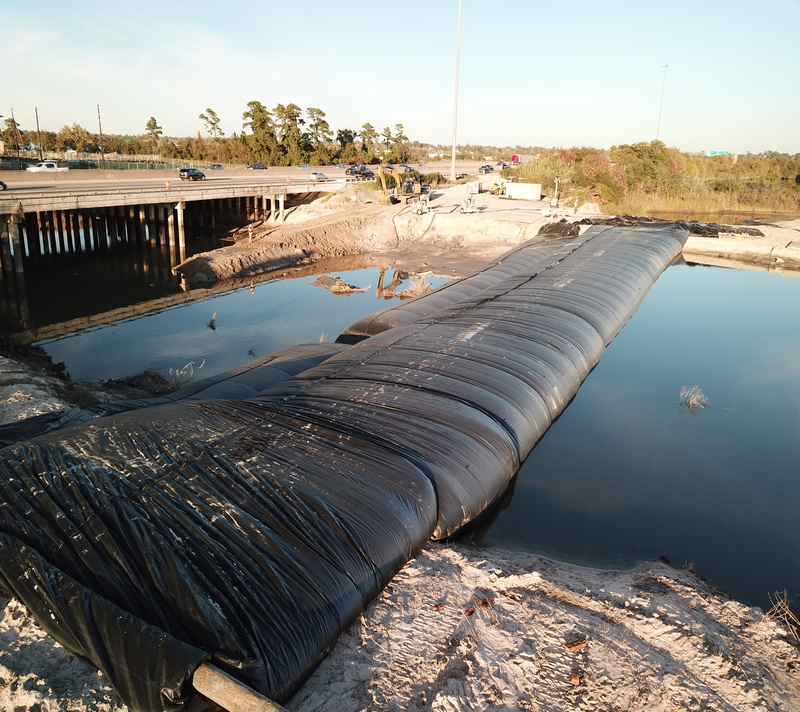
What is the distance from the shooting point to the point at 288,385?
25.3ft

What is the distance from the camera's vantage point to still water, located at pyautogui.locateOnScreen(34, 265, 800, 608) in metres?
7.33

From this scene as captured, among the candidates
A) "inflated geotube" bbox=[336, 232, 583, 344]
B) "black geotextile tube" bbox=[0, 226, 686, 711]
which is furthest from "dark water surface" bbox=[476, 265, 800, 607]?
"inflated geotube" bbox=[336, 232, 583, 344]

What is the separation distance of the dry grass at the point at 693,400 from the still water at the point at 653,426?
125 mm

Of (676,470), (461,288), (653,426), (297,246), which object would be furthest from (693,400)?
(297,246)

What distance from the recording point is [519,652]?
430cm

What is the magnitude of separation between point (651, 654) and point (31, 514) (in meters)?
4.70

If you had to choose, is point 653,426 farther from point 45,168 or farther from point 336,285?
point 45,168

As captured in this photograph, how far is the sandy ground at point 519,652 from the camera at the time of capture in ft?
12.3

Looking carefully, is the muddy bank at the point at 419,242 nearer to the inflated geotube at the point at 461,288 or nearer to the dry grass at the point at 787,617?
the inflated geotube at the point at 461,288

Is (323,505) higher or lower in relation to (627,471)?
higher

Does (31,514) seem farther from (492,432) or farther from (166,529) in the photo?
(492,432)

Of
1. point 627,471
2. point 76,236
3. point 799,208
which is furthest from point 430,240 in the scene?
point 799,208

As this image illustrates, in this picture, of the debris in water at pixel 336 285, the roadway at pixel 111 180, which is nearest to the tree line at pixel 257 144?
the roadway at pixel 111 180

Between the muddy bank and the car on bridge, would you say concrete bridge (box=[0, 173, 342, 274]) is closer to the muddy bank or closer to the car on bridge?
the muddy bank
